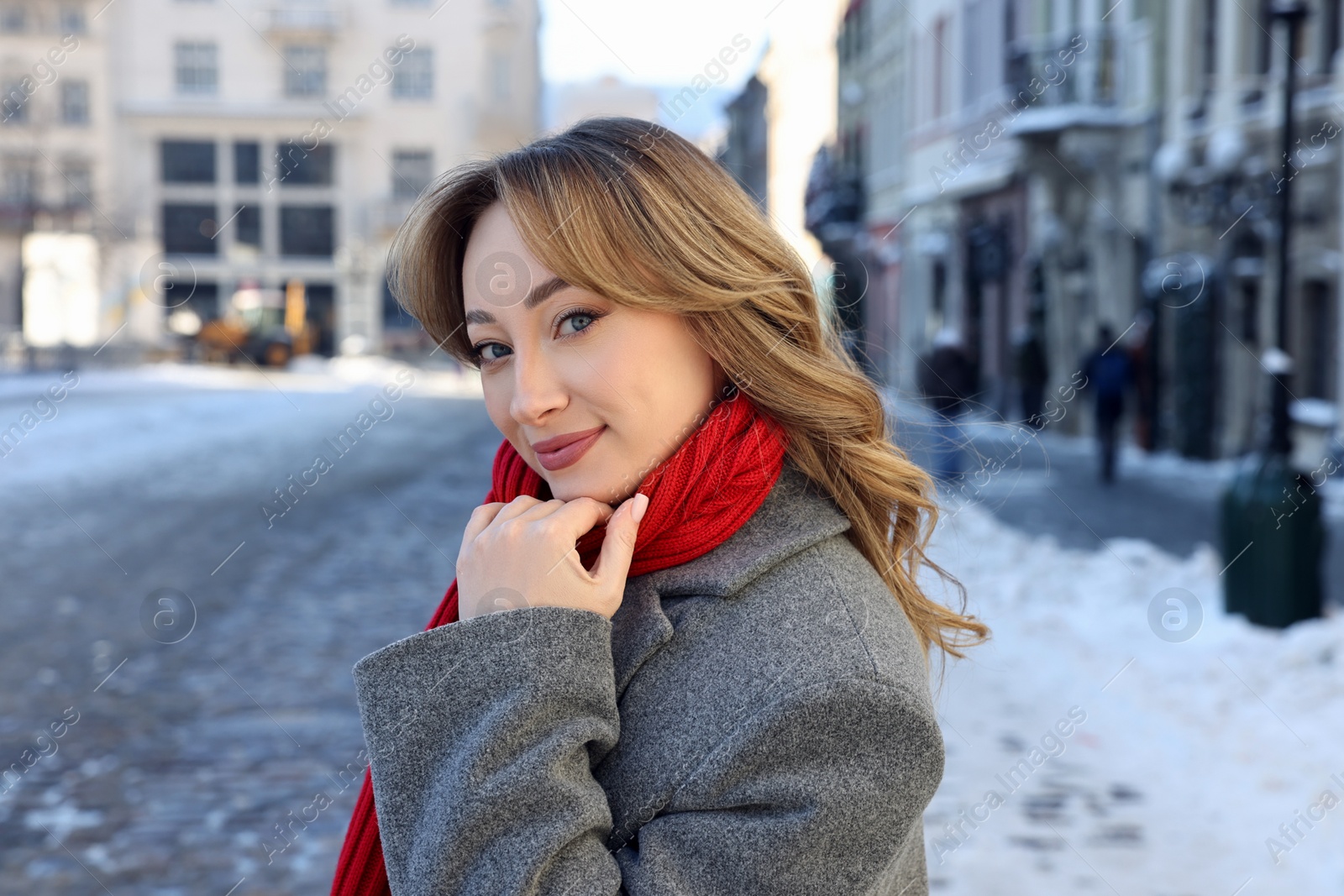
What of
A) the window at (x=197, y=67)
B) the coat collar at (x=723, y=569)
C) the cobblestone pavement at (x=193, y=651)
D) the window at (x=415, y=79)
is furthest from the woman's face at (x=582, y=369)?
the window at (x=197, y=67)

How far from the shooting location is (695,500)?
1532 mm

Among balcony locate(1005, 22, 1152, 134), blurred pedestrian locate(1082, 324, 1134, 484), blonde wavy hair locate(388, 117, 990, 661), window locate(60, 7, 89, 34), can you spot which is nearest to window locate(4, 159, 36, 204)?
window locate(60, 7, 89, 34)

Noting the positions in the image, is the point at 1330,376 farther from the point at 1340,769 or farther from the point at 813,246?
the point at 813,246

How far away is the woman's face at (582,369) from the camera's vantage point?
1518mm

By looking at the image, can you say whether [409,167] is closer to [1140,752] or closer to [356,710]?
[356,710]

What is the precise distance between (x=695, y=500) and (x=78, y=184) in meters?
45.3

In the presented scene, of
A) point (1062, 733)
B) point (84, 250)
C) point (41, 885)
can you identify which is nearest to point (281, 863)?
point (41, 885)

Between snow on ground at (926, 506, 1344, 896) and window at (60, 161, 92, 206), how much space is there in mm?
35528

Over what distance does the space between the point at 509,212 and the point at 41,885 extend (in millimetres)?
3409

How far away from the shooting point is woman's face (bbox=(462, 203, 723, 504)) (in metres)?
1.52

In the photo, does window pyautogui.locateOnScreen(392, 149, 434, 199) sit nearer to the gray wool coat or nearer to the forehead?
the forehead

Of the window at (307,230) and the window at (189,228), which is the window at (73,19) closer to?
the window at (189,228)

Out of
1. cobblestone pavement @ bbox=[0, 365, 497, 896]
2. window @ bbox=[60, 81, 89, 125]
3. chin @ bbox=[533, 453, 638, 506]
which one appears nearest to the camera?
chin @ bbox=[533, 453, 638, 506]

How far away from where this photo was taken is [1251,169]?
15133 mm
